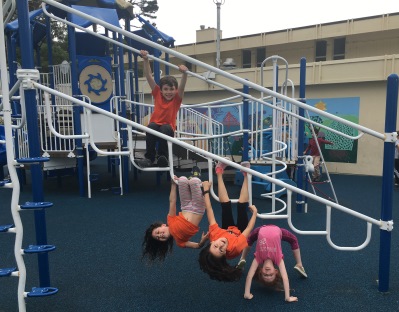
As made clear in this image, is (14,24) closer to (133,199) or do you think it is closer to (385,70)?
(133,199)

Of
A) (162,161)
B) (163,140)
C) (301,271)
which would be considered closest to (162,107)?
(163,140)

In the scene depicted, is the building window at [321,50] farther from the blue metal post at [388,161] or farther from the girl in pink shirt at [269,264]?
the girl in pink shirt at [269,264]

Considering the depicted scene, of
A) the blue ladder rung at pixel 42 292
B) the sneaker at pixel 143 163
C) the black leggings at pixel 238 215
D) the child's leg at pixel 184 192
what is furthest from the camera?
the sneaker at pixel 143 163

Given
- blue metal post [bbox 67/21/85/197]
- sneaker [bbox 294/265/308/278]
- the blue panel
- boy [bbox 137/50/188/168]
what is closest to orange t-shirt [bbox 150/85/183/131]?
boy [bbox 137/50/188/168]

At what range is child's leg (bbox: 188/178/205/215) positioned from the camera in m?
2.79

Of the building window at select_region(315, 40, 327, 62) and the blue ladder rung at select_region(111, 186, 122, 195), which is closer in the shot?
the blue ladder rung at select_region(111, 186, 122, 195)

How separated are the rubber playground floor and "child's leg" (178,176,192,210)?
2.74 ft

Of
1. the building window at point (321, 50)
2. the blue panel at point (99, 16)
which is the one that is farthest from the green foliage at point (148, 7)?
the blue panel at point (99, 16)

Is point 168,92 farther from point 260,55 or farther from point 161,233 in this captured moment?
point 260,55

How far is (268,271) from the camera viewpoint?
9.80ft

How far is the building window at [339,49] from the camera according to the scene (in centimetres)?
1525

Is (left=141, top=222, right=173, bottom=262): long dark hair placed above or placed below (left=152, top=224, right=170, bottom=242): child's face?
below

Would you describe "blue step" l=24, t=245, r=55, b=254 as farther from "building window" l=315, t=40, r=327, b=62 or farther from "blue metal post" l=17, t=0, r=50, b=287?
"building window" l=315, t=40, r=327, b=62

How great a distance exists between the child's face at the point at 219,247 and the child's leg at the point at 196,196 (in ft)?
0.91
